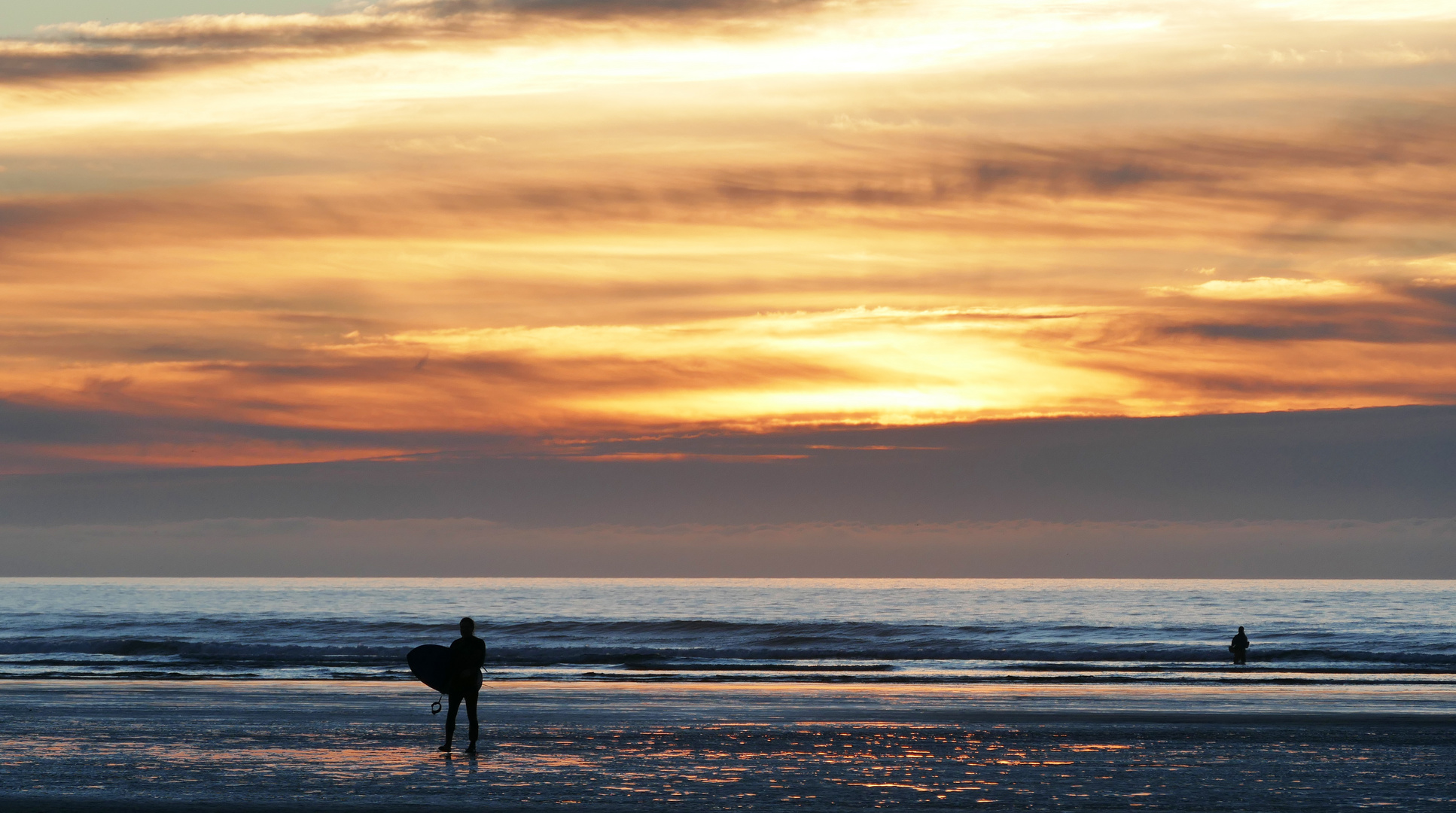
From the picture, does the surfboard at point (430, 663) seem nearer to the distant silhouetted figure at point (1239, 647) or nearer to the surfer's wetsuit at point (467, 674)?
the surfer's wetsuit at point (467, 674)

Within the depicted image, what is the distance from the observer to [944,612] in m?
108

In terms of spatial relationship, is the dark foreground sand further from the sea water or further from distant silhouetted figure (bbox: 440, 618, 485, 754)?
the sea water

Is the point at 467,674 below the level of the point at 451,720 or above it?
above

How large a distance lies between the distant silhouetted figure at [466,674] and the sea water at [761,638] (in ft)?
68.0

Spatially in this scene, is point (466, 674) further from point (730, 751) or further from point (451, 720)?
point (730, 751)

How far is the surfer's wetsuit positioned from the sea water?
2079cm

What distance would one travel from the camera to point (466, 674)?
21.0m

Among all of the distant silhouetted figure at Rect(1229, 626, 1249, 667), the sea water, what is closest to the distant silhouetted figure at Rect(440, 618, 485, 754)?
the sea water

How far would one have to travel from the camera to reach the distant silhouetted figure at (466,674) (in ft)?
68.8

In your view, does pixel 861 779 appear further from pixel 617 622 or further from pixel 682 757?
pixel 617 622

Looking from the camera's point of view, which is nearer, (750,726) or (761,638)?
(750,726)

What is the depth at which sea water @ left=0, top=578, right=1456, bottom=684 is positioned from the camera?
153 ft

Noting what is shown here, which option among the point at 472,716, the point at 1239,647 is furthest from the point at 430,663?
the point at 1239,647

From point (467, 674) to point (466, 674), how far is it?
1 centimetres
